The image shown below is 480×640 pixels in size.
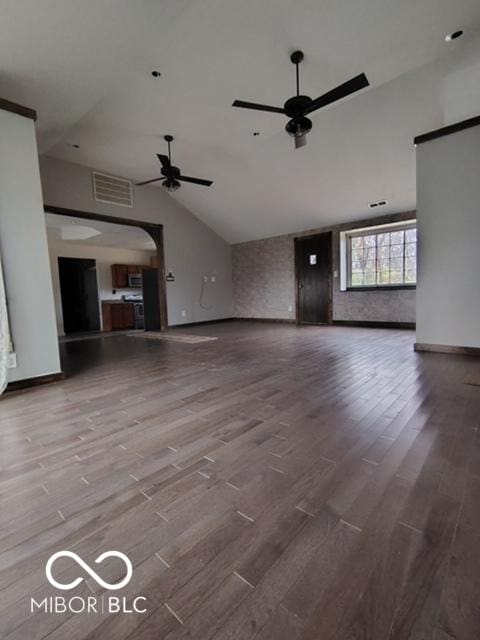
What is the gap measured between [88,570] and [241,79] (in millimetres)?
4188

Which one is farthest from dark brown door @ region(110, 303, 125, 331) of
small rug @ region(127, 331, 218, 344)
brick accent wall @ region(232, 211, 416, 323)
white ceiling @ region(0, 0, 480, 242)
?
white ceiling @ region(0, 0, 480, 242)

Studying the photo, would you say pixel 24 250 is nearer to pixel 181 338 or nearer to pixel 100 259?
pixel 181 338

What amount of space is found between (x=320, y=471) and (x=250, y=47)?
3.68 metres

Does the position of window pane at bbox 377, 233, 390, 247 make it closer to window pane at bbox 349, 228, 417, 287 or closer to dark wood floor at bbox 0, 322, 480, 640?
window pane at bbox 349, 228, 417, 287

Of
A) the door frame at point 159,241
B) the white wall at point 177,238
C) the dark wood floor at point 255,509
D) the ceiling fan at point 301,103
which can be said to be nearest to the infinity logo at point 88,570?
the dark wood floor at point 255,509

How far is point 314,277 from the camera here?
7.00 metres

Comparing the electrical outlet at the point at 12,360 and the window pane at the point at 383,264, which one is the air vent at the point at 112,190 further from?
the window pane at the point at 383,264

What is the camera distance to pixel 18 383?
109 inches

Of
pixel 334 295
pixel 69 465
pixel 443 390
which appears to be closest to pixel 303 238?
pixel 334 295

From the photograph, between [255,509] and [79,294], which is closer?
[255,509]

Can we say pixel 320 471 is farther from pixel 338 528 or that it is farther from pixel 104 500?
pixel 104 500

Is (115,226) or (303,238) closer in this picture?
(115,226)

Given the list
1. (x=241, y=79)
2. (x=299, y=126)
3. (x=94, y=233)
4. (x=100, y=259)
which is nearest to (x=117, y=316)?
(x=100, y=259)

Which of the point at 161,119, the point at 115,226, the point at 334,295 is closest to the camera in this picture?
the point at 161,119
